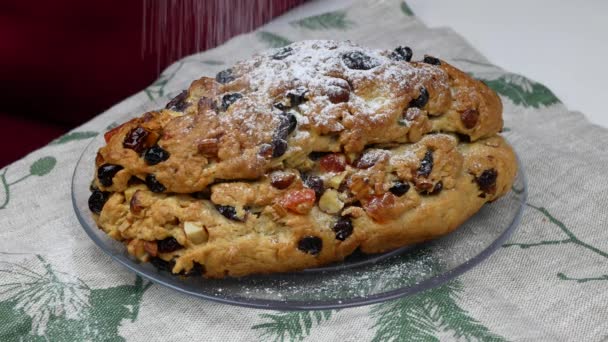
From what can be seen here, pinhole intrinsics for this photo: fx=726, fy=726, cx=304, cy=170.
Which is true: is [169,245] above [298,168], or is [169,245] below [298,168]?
below

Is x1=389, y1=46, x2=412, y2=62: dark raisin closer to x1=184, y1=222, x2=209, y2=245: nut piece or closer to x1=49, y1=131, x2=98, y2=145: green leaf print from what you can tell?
x1=184, y1=222, x2=209, y2=245: nut piece

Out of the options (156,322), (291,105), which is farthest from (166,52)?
(156,322)

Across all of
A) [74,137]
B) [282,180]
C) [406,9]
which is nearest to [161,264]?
[282,180]

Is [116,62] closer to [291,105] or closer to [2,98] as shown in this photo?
[2,98]

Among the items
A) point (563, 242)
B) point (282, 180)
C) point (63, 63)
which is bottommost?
point (63, 63)

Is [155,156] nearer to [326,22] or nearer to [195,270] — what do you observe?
[195,270]

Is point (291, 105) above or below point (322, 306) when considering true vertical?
above

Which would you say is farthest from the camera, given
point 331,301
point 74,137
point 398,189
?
point 74,137
